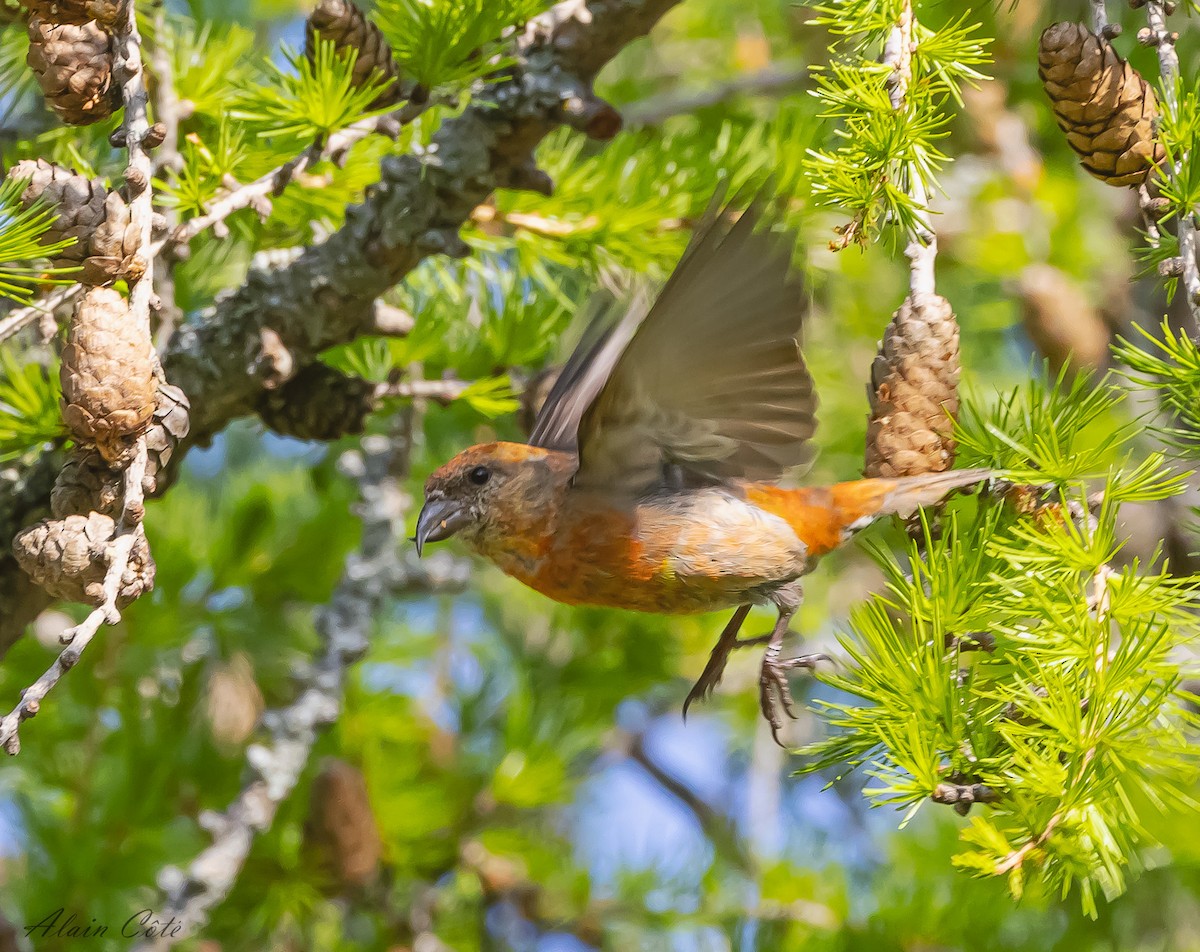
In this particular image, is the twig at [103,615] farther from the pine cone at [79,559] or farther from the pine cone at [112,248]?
the pine cone at [112,248]

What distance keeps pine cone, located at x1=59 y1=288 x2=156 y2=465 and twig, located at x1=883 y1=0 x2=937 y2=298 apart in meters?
0.96

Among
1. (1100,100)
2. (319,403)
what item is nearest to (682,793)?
(319,403)

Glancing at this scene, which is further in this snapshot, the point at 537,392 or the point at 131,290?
the point at 537,392

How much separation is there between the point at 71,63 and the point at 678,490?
132cm

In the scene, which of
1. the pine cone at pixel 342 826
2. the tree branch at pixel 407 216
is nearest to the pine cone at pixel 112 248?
the tree branch at pixel 407 216

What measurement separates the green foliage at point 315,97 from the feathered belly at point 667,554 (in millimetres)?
896

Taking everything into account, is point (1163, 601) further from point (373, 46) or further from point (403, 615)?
point (403, 615)

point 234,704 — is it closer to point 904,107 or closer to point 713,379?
point 713,379

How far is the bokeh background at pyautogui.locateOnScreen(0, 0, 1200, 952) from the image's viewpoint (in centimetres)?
256

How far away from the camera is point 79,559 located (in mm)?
1391

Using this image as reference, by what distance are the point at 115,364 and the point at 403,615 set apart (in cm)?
263

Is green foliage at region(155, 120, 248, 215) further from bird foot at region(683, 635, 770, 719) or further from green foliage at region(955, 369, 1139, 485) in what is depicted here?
bird foot at region(683, 635, 770, 719)

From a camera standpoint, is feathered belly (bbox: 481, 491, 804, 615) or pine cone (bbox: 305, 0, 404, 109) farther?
feathered belly (bbox: 481, 491, 804, 615)
